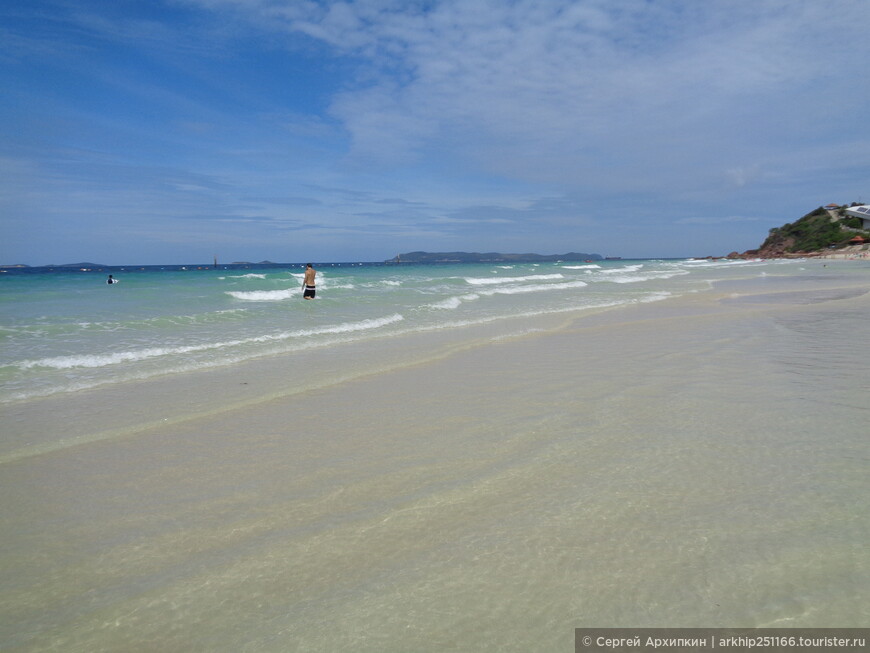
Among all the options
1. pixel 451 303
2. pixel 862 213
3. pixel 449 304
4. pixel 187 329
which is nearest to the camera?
pixel 187 329

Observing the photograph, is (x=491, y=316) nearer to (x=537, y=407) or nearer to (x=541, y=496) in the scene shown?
(x=537, y=407)

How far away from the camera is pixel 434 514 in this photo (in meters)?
3.27

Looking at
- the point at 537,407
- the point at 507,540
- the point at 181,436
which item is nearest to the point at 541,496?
the point at 507,540

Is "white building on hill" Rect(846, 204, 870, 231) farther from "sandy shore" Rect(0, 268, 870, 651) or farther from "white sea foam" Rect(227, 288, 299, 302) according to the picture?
"sandy shore" Rect(0, 268, 870, 651)

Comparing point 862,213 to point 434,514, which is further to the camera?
point 862,213

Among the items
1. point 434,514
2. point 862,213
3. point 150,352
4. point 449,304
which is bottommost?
point 434,514

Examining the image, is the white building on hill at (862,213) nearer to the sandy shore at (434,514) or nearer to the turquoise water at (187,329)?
the turquoise water at (187,329)

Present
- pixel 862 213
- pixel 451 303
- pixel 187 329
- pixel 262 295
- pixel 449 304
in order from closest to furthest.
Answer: pixel 187 329 → pixel 449 304 → pixel 451 303 → pixel 262 295 → pixel 862 213

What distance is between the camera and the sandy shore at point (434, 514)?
92.1 inches

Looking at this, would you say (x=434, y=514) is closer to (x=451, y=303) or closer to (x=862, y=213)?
(x=451, y=303)

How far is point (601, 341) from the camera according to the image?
33.6ft

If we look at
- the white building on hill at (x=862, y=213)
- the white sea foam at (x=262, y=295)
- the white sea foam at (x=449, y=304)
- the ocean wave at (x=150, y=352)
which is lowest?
the ocean wave at (x=150, y=352)

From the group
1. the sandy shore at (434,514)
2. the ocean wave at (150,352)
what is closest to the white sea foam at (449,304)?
the ocean wave at (150,352)

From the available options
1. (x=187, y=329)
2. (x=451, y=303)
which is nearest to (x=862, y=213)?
(x=451, y=303)
